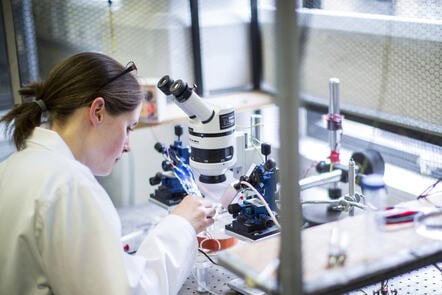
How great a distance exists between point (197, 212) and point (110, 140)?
28cm

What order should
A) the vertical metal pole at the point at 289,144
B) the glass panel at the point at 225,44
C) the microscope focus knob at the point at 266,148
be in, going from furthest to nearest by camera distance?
the glass panel at the point at 225,44
the microscope focus knob at the point at 266,148
the vertical metal pole at the point at 289,144

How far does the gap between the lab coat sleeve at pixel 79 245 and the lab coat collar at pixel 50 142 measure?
15 centimetres

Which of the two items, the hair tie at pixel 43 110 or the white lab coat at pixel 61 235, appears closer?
the white lab coat at pixel 61 235

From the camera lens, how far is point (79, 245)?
1.44 m

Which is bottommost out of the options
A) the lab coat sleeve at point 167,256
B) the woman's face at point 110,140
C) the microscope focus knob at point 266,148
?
the lab coat sleeve at point 167,256

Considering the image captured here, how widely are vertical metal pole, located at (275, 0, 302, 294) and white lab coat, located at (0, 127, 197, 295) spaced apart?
0.50 meters

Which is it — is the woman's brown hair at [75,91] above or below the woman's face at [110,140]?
above

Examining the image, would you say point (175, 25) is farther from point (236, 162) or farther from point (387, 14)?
point (236, 162)

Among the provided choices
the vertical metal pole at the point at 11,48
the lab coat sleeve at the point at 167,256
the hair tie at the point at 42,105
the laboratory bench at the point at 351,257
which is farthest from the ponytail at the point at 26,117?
the vertical metal pole at the point at 11,48

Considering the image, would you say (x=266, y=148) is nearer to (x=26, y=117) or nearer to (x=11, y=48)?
(x=26, y=117)

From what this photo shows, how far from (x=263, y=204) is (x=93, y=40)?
1.38 metres

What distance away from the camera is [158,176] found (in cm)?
218

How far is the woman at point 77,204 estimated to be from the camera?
145 centimetres

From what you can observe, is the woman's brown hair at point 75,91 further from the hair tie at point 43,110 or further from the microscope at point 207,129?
the microscope at point 207,129
